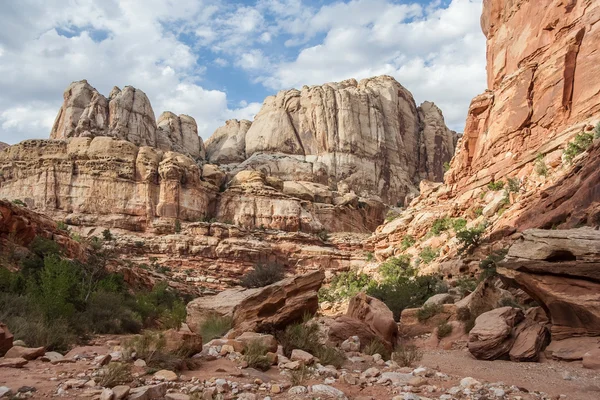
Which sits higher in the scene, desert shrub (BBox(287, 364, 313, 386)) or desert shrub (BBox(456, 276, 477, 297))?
desert shrub (BBox(456, 276, 477, 297))

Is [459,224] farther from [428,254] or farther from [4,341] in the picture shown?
[4,341]

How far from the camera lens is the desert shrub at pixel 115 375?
4504 mm

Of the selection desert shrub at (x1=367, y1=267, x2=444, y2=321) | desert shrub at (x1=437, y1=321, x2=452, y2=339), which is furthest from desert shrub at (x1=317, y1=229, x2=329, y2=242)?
desert shrub at (x1=437, y1=321, x2=452, y2=339)

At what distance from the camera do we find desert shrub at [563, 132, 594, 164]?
20.4 m

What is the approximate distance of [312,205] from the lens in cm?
5069

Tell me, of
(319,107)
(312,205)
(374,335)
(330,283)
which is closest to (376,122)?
(319,107)

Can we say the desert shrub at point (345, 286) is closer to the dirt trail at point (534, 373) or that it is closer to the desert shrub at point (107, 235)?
the dirt trail at point (534, 373)

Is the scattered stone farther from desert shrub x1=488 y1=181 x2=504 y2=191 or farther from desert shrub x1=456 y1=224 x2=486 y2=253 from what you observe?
desert shrub x1=488 y1=181 x2=504 y2=191

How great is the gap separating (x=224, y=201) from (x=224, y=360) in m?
43.0

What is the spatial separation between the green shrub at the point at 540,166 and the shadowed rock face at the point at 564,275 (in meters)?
15.2

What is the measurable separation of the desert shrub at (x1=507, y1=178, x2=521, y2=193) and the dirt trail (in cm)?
1778

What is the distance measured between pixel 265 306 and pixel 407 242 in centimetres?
2469

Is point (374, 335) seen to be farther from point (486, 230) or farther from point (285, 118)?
point (285, 118)

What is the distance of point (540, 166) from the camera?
2284 cm
